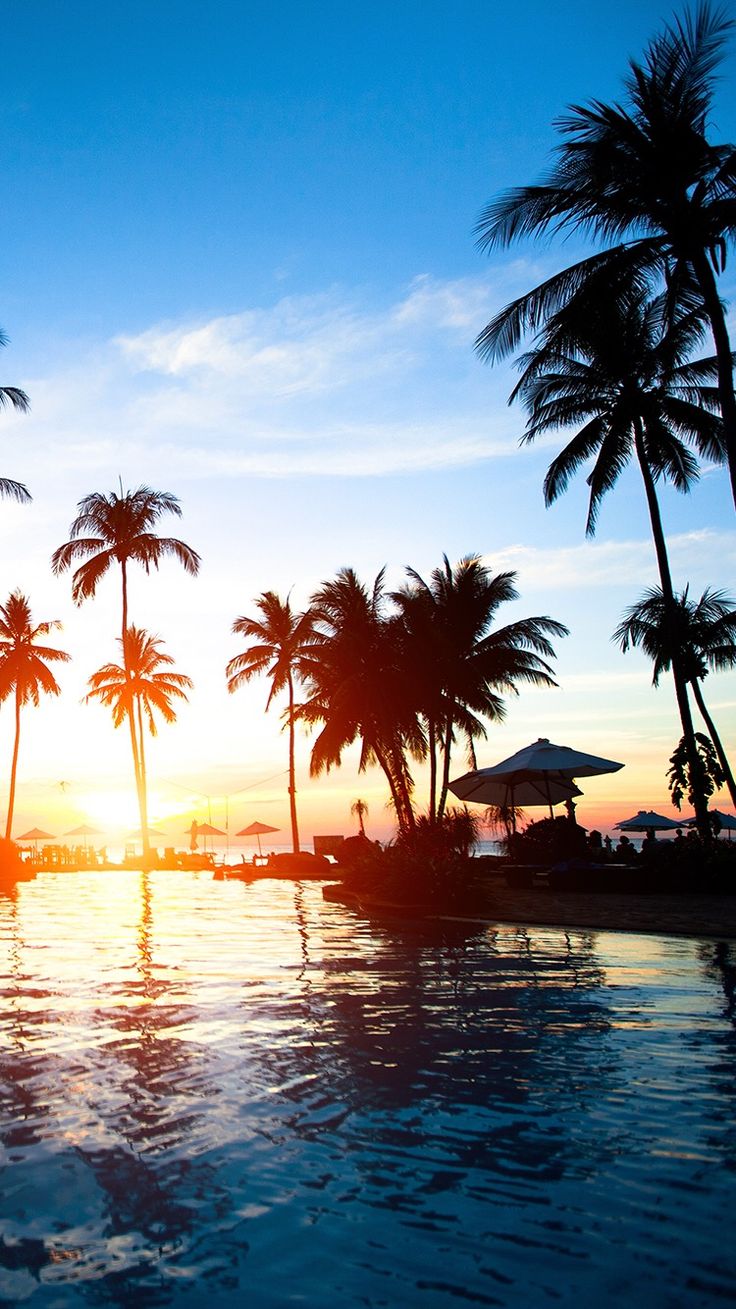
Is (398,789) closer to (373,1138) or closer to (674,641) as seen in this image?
(674,641)

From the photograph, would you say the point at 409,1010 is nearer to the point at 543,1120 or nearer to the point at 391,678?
the point at 543,1120

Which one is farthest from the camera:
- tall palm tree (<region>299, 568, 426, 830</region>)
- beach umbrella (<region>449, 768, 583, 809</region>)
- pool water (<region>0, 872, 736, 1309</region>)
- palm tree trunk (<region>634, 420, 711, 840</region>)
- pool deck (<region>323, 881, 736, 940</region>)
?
tall palm tree (<region>299, 568, 426, 830</region>)

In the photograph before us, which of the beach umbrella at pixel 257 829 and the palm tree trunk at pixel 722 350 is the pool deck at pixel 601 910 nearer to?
the palm tree trunk at pixel 722 350

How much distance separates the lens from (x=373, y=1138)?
16.9ft

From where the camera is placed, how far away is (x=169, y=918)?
1923 cm

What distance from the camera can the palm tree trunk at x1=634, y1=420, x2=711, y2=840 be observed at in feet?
66.2

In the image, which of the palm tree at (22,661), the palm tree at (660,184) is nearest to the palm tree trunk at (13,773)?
the palm tree at (22,661)

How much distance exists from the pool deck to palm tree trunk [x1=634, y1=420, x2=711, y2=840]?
285 cm

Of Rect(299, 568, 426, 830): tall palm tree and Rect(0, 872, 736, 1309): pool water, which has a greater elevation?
Rect(299, 568, 426, 830): tall palm tree

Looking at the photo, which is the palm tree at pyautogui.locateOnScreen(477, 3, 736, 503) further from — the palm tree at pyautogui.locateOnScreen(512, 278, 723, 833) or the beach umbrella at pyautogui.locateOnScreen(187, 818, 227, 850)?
the beach umbrella at pyautogui.locateOnScreen(187, 818, 227, 850)

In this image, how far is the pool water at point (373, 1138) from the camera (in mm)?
3629

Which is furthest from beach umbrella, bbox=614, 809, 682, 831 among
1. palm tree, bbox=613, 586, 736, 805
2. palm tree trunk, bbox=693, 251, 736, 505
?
palm tree trunk, bbox=693, 251, 736, 505

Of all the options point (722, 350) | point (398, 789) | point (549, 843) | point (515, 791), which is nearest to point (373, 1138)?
point (722, 350)

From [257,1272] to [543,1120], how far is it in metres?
2.22
